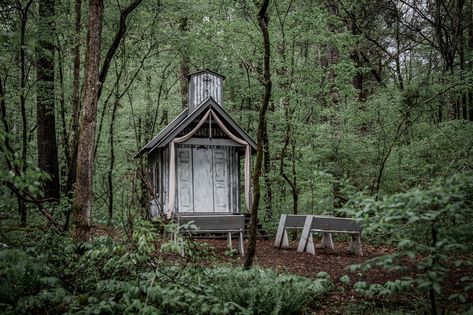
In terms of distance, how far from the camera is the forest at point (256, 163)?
4406 mm

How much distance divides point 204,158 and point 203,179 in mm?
774

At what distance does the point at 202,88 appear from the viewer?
51.1 ft

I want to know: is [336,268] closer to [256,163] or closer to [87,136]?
[256,163]

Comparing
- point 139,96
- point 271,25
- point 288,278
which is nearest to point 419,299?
point 288,278

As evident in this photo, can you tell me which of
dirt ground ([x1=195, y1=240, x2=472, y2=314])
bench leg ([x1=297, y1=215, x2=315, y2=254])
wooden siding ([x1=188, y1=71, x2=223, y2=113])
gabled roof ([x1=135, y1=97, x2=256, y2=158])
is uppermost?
wooden siding ([x1=188, y1=71, x2=223, y2=113])

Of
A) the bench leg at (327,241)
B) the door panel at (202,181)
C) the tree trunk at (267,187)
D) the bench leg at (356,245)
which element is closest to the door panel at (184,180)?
the door panel at (202,181)

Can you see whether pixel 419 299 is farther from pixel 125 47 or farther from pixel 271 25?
pixel 125 47

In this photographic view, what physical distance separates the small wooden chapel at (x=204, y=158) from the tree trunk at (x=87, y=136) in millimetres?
5427

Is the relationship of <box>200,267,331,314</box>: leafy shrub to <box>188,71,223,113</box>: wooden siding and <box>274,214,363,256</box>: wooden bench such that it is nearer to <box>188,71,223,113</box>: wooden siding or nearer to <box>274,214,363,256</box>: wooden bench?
<box>274,214,363,256</box>: wooden bench

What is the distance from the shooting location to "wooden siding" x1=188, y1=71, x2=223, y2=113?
15.5 meters

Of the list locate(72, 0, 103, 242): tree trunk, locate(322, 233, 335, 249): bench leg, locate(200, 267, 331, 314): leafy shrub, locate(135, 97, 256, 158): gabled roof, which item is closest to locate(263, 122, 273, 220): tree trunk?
locate(135, 97, 256, 158): gabled roof

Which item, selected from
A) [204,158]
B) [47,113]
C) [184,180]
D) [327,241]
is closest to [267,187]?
[204,158]

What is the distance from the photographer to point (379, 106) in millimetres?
13359

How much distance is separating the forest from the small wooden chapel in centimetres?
127
